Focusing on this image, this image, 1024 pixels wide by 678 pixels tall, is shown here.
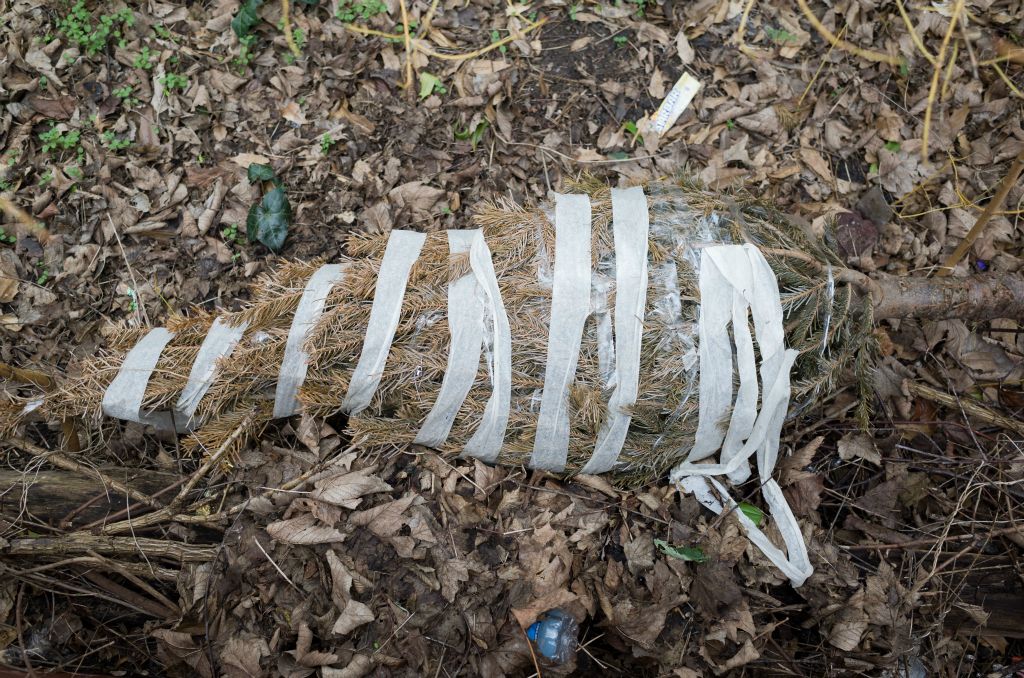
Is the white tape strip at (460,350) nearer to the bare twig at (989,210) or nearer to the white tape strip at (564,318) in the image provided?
the white tape strip at (564,318)

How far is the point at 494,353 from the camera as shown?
228 cm

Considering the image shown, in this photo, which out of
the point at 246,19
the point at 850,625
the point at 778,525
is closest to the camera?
the point at 850,625

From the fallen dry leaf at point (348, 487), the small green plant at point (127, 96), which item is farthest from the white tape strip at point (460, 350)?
the small green plant at point (127, 96)

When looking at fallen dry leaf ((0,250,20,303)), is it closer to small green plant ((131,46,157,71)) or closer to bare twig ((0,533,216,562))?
small green plant ((131,46,157,71))

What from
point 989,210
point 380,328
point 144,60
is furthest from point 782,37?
point 144,60

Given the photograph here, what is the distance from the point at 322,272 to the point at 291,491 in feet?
2.91

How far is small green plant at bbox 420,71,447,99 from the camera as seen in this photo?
352cm

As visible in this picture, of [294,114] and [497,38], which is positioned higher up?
[497,38]

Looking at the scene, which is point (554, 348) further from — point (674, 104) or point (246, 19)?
point (246, 19)

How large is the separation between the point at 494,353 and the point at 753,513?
51.9 inches

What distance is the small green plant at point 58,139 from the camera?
11.2 ft

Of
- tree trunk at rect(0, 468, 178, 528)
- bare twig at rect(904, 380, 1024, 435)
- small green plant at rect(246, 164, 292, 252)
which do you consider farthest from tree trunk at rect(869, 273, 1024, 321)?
tree trunk at rect(0, 468, 178, 528)

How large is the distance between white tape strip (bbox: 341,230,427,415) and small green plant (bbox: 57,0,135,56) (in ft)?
8.29

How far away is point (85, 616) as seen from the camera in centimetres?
259
